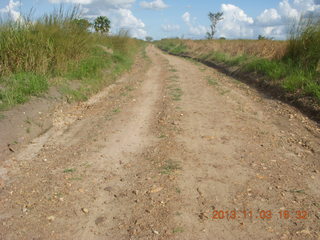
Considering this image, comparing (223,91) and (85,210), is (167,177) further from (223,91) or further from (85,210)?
(223,91)

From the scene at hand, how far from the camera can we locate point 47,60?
7664 millimetres

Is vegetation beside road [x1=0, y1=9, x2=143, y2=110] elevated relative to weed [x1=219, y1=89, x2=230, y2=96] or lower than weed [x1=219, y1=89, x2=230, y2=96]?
elevated

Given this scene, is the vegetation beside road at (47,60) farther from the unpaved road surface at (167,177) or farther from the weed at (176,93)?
the weed at (176,93)

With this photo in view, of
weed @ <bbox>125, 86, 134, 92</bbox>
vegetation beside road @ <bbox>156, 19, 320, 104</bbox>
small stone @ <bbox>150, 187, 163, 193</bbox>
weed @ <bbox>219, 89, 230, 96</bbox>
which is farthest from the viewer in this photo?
weed @ <bbox>125, 86, 134, 92</bbox>

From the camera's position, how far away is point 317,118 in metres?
5.84

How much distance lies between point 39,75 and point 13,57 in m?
0.68

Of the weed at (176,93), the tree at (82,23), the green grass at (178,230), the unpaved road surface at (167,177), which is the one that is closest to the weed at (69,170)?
the unpaved road surface at (167,177)

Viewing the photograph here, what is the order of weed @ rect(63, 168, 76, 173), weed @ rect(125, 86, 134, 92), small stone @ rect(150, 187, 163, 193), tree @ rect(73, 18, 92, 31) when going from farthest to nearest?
tree @ rect(73, 18, 92, 31), weed @ rect(125, 86, 134, 92), weed @ rect(63, 168, 76, 173), small stone @ rect(150, 187, 163, 193)

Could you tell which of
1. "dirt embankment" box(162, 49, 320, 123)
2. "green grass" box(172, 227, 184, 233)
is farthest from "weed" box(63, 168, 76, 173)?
"dirt embankment" box(162, 49, 320, 123)

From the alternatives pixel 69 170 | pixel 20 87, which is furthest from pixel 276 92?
pixel 20 87

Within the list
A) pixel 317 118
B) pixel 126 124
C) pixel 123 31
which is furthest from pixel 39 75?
pixel 123 31

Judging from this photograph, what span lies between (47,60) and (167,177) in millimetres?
5591
